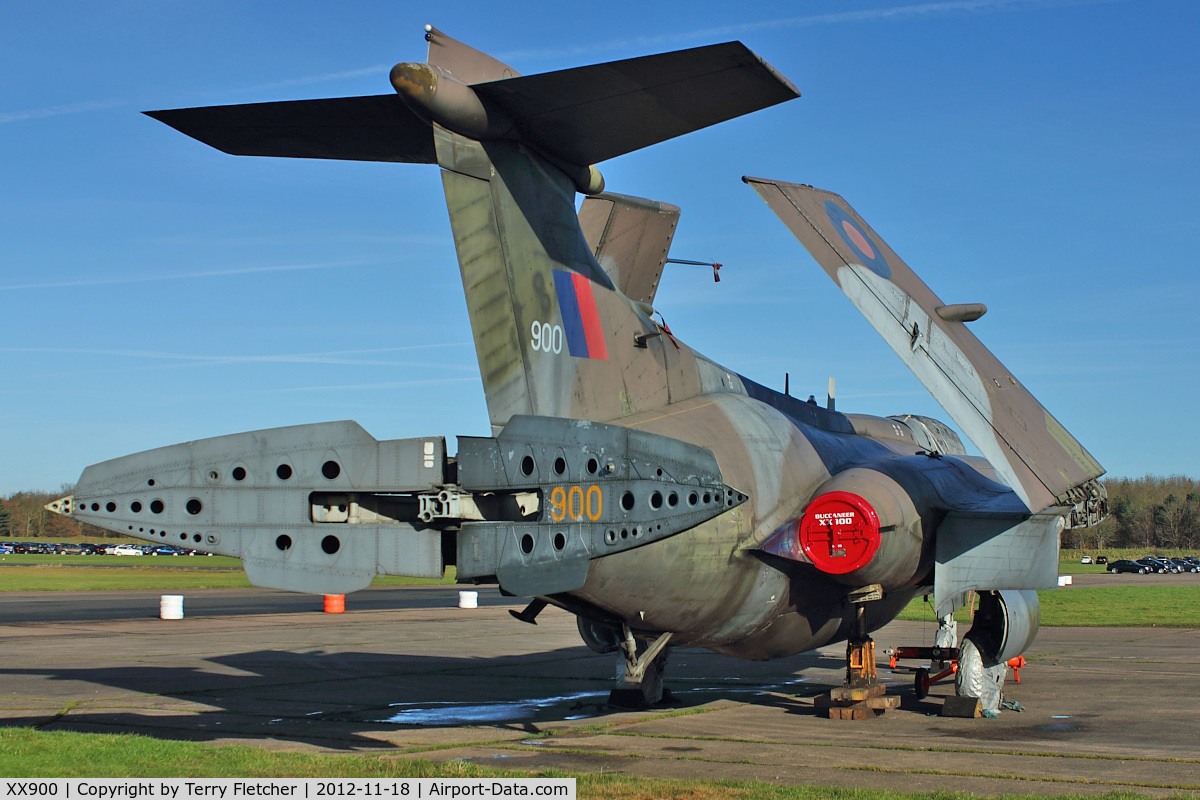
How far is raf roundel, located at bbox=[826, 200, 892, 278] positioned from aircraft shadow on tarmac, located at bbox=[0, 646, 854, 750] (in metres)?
5.45

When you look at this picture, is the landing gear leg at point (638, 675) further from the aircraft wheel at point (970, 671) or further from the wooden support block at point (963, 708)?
the aircraft wheel at point (970, 671)

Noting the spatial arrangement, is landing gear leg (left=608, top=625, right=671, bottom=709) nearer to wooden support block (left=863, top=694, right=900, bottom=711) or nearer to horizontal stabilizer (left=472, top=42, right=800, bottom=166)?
wooden support block (left=863, top=694, right=900, bottom=711)

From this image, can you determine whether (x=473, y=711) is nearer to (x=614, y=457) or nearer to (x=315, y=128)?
(x=614, y=457)

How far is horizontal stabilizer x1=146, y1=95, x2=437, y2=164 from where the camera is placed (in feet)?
28.9

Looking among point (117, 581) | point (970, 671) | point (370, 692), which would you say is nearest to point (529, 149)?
point (970, 671)

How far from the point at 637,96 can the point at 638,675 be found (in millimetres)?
5669

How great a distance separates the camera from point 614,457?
830 centimetres

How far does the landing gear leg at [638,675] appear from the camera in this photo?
1065 cm

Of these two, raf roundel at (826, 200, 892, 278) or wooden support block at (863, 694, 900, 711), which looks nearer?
raf roundel at (826, 200, 892, 278)

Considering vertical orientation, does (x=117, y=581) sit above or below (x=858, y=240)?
below

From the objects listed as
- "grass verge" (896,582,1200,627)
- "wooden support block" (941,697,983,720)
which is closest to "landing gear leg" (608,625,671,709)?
"wooden support block" (941,697,983,720)

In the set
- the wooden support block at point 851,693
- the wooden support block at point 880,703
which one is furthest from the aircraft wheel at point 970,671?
the wooden support block at point 851,693

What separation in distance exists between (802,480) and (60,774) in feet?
23.8

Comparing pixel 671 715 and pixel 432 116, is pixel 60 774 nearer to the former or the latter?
pixel 432 116
